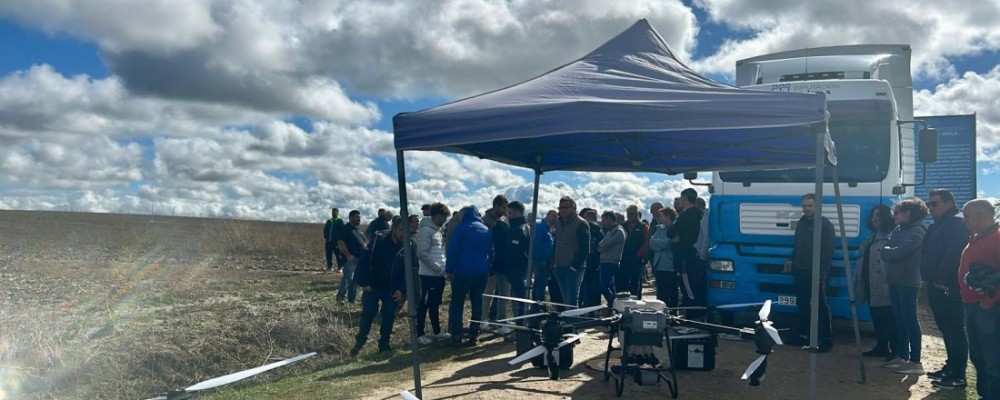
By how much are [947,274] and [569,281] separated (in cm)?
424

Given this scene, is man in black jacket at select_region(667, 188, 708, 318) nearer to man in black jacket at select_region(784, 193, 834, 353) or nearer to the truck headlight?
the truck headlight

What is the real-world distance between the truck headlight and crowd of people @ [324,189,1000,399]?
0.38m

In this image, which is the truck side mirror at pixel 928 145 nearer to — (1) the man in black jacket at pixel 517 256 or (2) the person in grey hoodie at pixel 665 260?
(2) the person in grey hoodie at pixel 665 260

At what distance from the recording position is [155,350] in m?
9.11

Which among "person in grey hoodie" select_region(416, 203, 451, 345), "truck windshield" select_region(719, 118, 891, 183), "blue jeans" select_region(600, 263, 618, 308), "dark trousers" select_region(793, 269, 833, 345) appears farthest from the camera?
"blue jeans" select_region(600, 263, 618, 308)

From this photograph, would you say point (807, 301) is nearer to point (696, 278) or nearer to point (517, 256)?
point (696, 278)

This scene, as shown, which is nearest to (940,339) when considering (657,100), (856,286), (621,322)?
(856,286)

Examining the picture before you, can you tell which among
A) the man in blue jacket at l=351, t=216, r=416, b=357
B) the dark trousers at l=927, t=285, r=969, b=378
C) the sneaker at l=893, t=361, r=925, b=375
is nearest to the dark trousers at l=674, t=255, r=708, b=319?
the sneaker at l=893, t=361, r=925, b=375

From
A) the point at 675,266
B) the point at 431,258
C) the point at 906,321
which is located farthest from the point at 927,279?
the point at 431,258

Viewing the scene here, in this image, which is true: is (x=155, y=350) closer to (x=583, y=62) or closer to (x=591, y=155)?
(x=591, y=155)

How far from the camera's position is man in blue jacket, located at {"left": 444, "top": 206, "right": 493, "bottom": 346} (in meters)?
8.24

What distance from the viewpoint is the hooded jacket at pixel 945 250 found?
5934mm

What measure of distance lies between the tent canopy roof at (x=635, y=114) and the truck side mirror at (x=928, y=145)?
1.74 meters

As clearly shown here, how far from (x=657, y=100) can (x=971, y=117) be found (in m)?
11.8
